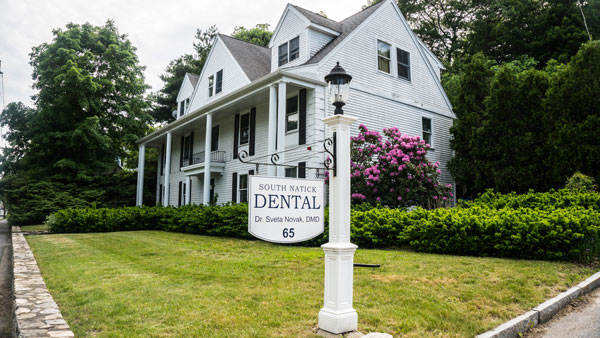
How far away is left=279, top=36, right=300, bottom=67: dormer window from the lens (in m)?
16.0

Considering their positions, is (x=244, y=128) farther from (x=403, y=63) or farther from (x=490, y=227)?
(x=490, y=227)

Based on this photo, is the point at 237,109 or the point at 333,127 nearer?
the point at 333,127

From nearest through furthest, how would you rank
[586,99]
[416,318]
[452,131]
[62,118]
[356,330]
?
[356,330] → [416,318] → [586,99] → [452,131] → [62,118]

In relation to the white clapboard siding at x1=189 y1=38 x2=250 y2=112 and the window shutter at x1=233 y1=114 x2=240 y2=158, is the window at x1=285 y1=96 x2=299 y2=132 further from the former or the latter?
the window shutter at x1=233 y1=114 x2=240 y2=158

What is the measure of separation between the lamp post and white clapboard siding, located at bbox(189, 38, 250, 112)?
13.7m

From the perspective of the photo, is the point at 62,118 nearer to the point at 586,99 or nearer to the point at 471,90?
the point at 471,90

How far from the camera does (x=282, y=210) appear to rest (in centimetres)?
382

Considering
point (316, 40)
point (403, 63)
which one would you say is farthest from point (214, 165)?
point (403, 63)

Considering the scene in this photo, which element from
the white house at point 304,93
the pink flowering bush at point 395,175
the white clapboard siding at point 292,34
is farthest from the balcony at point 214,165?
the pink flowering bush at point 395,175

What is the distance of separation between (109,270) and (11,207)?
18989 millimetres

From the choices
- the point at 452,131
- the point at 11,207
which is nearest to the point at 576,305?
the point at 452,131

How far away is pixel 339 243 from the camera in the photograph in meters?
3.65

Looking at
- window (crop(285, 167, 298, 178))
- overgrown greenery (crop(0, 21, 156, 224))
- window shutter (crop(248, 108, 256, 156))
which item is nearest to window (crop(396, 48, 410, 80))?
window (crop(285, 167, 298, 178))

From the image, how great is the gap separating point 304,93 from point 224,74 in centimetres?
638
